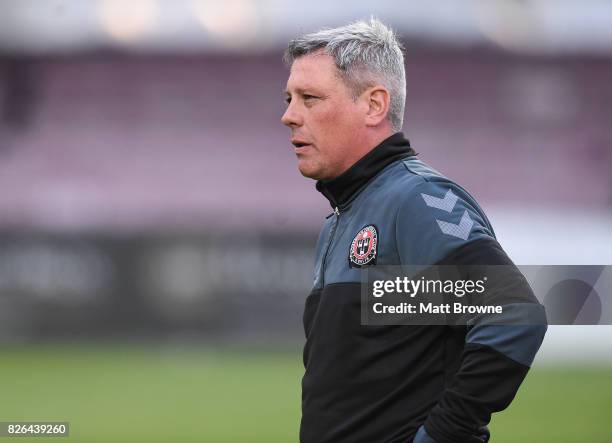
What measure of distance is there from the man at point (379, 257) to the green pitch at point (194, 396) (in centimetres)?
577

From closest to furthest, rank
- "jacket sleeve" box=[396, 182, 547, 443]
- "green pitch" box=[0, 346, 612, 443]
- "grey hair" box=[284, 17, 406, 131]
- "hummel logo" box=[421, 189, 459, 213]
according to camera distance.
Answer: "jacket sleeve" box=[396, 182, 547, 443] → "hummel logo" box=[421, 189, 459, 213] → "grey hair" box=[284, 17, 406, 131] → "green pitch" box=[0, 346, 612, 443]

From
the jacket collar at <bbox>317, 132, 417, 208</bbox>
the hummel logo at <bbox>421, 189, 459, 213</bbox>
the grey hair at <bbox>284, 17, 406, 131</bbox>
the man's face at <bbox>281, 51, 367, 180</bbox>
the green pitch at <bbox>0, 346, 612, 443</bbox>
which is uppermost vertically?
the grey hair at <bbox>284, 17, 406, 131</bbox>

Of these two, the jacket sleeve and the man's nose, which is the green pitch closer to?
the man's nose

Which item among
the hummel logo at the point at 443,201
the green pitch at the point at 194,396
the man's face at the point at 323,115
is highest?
the man's face at the point at 323,115

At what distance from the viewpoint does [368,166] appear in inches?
112

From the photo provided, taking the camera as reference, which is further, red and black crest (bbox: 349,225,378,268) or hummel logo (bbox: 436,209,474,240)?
red and black crest (bbox: 349,225,378,268)

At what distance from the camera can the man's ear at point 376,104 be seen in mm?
2855

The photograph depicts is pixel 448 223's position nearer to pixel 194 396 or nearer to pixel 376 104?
pixel 376 104

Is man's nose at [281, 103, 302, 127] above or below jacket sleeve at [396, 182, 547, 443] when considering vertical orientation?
above

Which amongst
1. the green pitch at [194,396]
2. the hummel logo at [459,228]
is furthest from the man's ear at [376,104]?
the green pitch at [194,396]

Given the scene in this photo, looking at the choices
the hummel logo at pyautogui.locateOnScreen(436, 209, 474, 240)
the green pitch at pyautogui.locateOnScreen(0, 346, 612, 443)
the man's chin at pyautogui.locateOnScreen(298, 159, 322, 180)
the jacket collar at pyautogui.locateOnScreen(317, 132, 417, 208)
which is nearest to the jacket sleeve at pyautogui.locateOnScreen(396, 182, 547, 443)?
the hummel logo at pyautogui.locateOnScreen(436, 209, 474, 240)

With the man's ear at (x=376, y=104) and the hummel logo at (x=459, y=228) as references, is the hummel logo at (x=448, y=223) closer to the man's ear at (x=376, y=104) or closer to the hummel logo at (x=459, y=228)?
the hummel logo at (x=459, y=228)

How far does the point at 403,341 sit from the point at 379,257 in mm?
210

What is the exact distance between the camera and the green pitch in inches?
348
